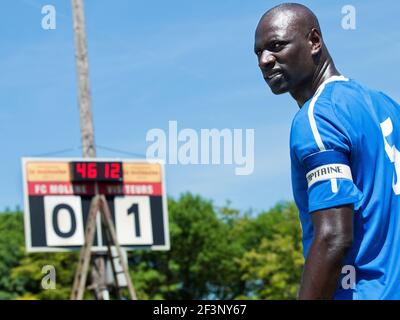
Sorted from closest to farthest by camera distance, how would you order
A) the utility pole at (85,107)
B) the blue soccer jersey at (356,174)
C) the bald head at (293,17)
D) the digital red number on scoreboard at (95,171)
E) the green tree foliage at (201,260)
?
the blue soccer jersey at (356,174)
the bald head at (293,17)
the utility pole at (85,107)
the digital red number on scoreboard at (95,171)
the green tree foliage at (201,260)

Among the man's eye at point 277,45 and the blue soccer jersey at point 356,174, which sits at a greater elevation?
the man's eye at point 277,45

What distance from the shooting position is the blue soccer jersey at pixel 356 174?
332 cm

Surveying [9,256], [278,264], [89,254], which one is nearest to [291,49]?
[89,254]

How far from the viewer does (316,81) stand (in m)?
3.62

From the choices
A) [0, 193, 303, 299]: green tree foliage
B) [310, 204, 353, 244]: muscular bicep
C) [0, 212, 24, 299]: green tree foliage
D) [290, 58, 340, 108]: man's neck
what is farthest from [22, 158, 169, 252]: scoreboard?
[0, 212, 24, 299]: green tree foliage

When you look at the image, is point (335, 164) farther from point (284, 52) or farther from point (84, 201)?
point (84, 201)

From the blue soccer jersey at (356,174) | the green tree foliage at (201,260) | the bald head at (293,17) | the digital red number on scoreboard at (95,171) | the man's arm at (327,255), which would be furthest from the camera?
the green tree foliage at (201,260)

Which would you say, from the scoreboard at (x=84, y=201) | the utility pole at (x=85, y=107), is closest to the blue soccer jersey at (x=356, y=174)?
the utility pole at (x=85, y=107)

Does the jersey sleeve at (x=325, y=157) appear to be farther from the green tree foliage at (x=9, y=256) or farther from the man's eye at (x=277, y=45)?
the green tree foliage at (x=9, y=256)

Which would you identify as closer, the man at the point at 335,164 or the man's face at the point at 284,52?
the man at the point at 335,164

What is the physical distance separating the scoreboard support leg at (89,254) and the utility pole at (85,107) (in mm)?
45
